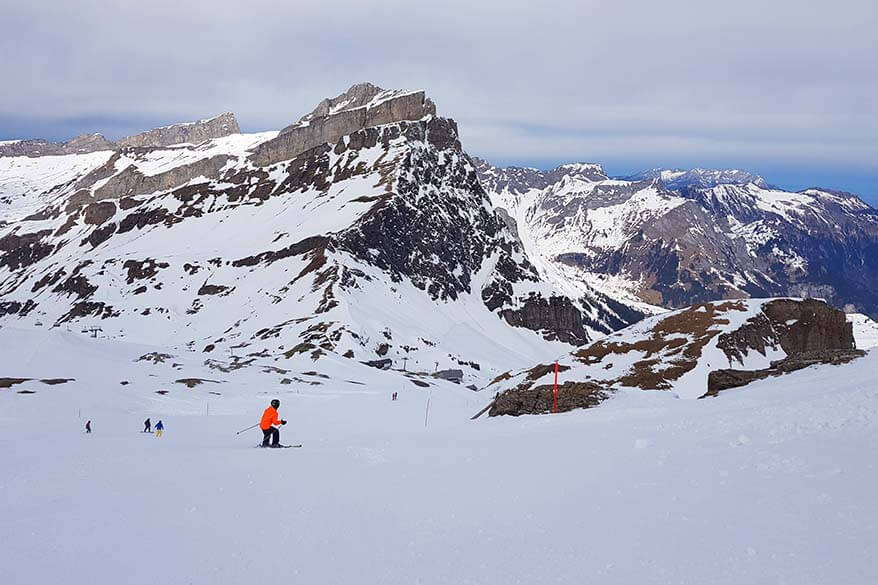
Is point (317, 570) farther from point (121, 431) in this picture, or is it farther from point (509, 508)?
point (121, 431)

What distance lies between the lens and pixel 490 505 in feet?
40.3

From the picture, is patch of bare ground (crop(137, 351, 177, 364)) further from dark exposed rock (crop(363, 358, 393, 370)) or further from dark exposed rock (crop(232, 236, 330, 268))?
dark exposed rock (crop(232, 236, 330, 268))

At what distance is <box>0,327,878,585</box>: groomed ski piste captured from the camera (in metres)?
9.19

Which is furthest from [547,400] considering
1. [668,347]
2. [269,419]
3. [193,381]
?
[193,381]

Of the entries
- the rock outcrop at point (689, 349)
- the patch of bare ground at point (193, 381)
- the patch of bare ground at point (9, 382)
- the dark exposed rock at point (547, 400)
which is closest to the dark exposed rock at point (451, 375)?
the rock outcrop at point (689, 349)

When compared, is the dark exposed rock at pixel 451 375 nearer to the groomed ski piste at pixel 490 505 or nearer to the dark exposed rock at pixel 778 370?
the dark exposed rock at pixel 778 370

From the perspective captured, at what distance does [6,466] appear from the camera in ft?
54.6

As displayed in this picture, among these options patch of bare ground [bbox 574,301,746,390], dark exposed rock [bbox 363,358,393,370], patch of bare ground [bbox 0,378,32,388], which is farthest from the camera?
dark exposed rock [bbox 363,358,393,370]

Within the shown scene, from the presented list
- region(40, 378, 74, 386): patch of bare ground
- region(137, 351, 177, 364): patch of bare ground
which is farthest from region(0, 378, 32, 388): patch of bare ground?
region(137, 351, 177, 364): patch of bare ground

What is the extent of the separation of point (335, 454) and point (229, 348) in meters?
129

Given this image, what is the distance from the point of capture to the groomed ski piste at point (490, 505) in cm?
919

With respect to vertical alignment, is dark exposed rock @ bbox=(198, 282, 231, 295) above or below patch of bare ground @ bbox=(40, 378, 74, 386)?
above

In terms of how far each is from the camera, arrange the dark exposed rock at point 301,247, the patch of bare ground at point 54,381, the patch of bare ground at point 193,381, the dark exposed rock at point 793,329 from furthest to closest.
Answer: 1. the dark exposed rock at point 301,247
2. the patch of bare ground at point 193,381
3. the patch of bare ground at point 54,381
4. the dark exposed rock at point 793,329

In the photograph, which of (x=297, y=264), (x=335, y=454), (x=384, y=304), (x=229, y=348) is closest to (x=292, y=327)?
(x=229, y=348)
